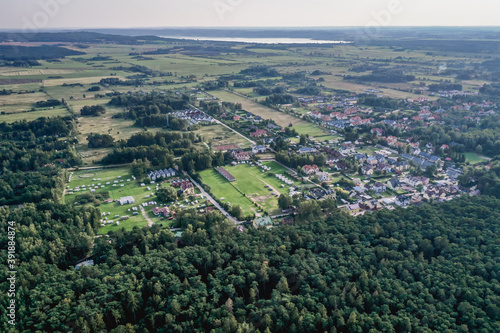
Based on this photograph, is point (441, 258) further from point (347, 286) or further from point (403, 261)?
point (347, 286)

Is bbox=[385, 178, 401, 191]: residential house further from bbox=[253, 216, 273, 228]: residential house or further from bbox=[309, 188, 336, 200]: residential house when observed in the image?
bbox=[253, 216, 273, 228]: residential house

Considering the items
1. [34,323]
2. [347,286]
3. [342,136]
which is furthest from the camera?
[342,136]

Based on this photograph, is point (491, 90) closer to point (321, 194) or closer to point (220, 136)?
point (220, 136)

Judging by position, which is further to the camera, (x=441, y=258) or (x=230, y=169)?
(x=230, y=169)

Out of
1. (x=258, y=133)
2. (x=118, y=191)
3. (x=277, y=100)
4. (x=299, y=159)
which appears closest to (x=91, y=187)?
(x=118, y=191)

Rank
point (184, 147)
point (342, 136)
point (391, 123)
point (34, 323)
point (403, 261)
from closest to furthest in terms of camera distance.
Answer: point (34, 323), point (403, 261), point (184, 147), point (342, 136), point (391, 123)

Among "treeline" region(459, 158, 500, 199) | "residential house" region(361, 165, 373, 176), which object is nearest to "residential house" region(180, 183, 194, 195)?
"residential house" region(361, 165, 373, 176)

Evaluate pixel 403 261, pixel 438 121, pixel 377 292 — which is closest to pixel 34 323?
pixel 377 292
